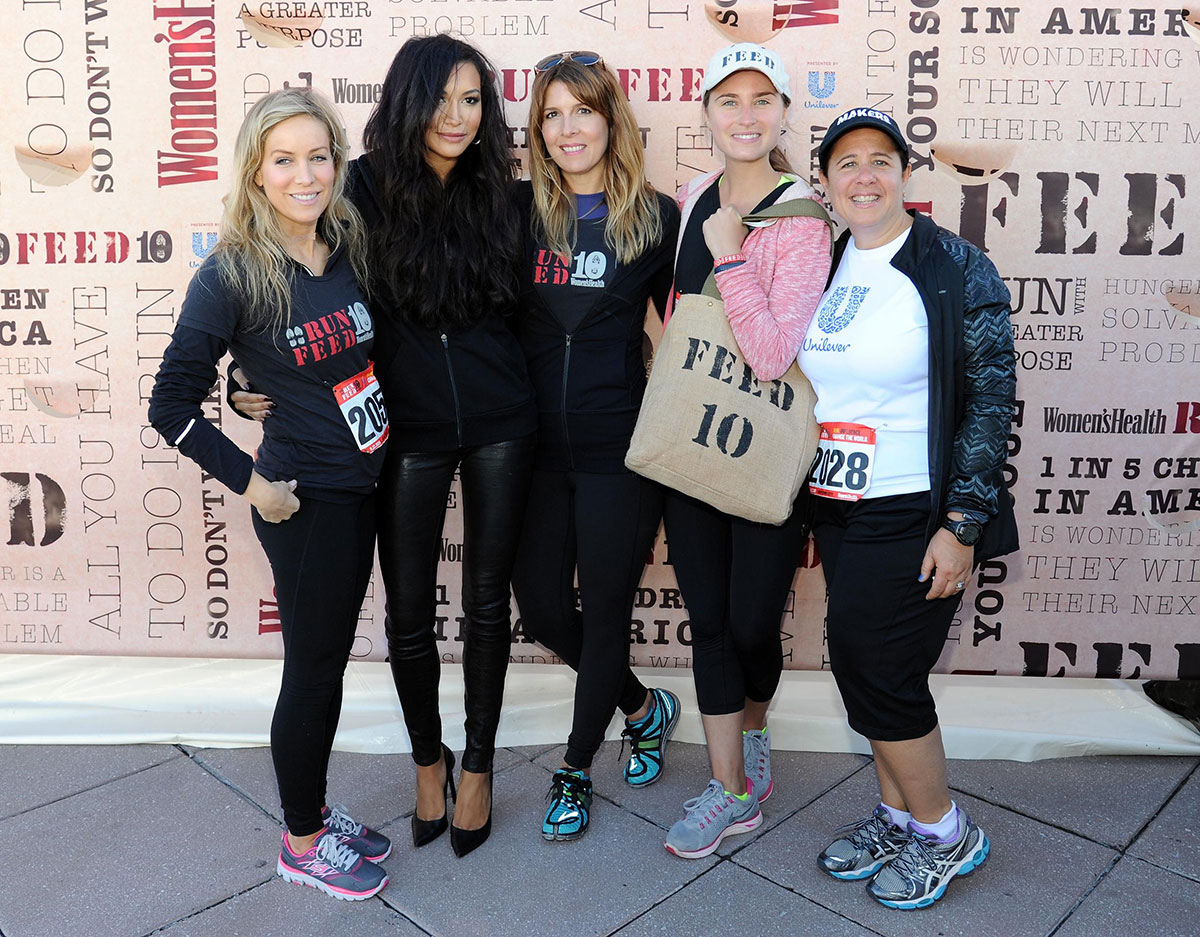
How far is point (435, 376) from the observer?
2.42m

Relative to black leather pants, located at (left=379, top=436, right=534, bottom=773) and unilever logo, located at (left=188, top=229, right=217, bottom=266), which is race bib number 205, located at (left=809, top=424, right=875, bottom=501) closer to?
black leather pants, located at (left=379, top=436, right=534, bottom=773)

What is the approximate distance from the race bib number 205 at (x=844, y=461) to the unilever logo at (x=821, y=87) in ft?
4.19

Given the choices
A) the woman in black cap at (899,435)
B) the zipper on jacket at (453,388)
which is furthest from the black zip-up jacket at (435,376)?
the woman in black cap at (899,435)

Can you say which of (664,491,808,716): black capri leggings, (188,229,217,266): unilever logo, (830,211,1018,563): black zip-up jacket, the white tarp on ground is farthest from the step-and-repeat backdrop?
(830,211,1018,563): black zip-up jacket

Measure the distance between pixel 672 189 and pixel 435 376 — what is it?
120cm

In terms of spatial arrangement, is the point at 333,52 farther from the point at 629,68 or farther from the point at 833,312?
the point at 833,312

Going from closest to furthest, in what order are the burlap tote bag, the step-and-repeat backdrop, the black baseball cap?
the black baseball cap
the burlap tote bag
the step-and-repeat backdrop

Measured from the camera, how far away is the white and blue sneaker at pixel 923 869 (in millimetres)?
2428

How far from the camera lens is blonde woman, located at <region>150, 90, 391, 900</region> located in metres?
2.12

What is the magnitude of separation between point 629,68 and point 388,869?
246 centimetres

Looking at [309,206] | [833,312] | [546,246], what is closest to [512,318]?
[546,246]

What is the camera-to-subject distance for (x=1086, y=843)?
2.72 meters

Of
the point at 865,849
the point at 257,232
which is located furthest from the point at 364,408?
the point at 865,849

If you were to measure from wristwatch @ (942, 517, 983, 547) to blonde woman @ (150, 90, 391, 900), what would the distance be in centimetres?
134
